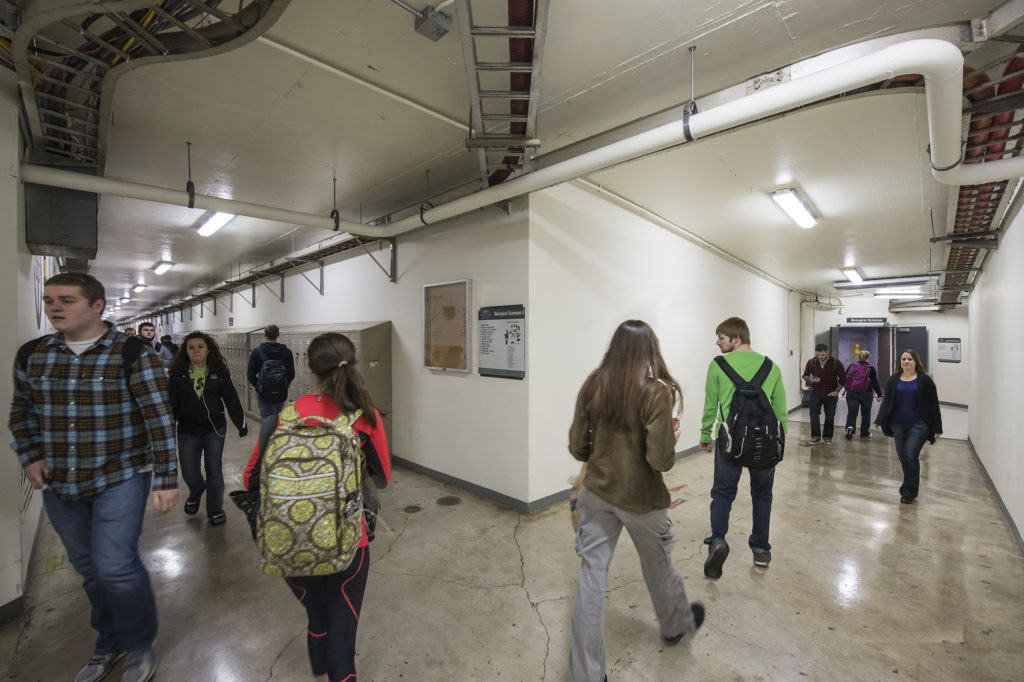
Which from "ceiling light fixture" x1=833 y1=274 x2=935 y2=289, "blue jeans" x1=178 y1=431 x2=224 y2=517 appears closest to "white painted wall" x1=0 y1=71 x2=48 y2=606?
"blue jeans" x1=178 y1=431 x2=224 y2=517

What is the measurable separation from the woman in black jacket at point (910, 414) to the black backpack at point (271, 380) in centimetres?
553

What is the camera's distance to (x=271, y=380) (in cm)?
409

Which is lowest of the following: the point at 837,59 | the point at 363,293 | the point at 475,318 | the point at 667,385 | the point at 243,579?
the point at 243,579

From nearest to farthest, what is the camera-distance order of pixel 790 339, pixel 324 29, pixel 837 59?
pixel 837 59 → pixel 324 29 → pixel 790 339

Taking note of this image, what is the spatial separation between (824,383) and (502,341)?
5215 millimetres

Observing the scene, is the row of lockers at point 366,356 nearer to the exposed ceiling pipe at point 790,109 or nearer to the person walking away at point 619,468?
the exposed ceiling pipe at point 790,109

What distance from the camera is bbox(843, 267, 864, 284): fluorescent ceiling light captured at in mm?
7996

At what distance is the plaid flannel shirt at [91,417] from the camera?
1.61 m

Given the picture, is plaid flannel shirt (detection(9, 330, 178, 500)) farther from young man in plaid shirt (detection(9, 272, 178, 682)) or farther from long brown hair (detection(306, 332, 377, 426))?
long brown hair (detection(306, 332, 377, 426))

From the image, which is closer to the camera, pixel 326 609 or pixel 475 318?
pixel 326 609

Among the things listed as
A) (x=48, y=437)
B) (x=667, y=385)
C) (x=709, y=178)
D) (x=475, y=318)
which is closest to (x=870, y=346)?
(x=709, y=178)

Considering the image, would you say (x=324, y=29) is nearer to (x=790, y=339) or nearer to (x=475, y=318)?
(x=475, y=318)

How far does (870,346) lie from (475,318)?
14411 millimetres

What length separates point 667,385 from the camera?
1662 mm
